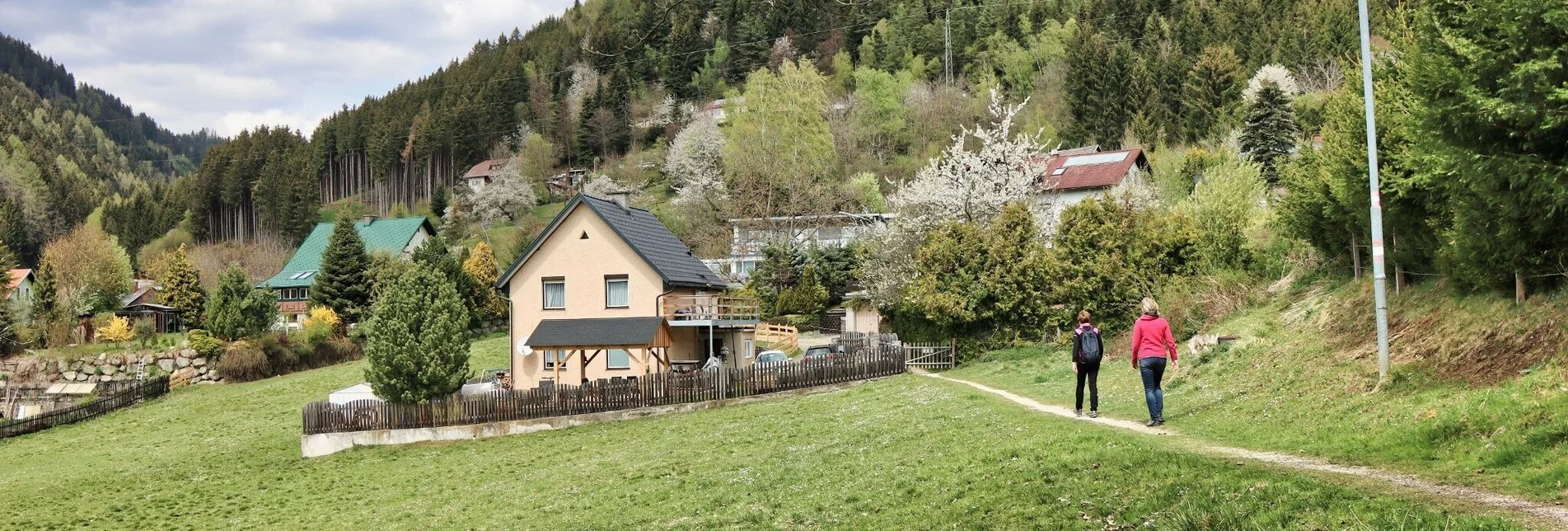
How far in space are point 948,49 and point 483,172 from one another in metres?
62.6

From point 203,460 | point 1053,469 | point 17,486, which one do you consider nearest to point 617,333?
point 203,460

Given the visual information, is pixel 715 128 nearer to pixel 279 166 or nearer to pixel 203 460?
pixel 279 166

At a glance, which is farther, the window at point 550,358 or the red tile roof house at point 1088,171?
the red tile roof house at point 1088,171

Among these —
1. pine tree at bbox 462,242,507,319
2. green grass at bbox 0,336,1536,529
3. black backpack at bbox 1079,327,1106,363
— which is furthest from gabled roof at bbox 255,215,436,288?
black backpack at bbox 1079,327,1106,363

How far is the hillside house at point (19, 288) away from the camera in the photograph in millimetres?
55688

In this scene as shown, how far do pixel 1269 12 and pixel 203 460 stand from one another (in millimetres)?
79915

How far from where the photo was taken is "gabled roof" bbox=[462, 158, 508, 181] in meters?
133

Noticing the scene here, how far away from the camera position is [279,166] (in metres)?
131

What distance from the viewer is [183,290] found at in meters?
63.7

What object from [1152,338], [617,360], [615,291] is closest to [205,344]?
[617,360]

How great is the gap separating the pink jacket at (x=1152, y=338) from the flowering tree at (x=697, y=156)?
69277mm

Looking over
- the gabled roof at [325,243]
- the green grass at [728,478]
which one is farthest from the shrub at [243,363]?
the gabled roof at [325,243]

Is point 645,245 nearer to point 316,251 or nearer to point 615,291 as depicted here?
point 615,291

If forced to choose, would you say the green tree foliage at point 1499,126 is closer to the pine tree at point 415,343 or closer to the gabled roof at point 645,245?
the pine tree at point 415,343
